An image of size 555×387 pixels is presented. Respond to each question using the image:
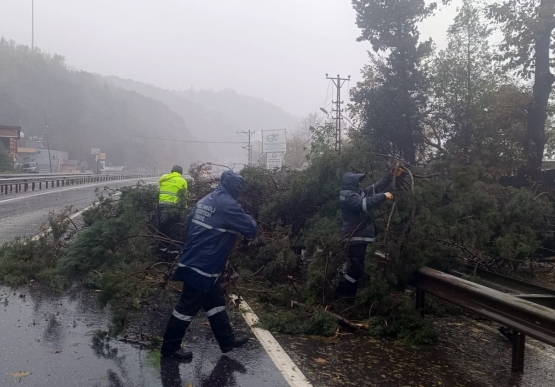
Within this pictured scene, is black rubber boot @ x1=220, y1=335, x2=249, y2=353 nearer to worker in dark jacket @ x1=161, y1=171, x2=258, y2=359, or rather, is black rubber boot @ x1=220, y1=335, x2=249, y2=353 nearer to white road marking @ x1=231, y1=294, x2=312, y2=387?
worker in dark jacket @ x1=161, y1=171, x2=258, y2=359

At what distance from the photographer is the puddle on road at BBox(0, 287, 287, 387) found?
469 centimetres

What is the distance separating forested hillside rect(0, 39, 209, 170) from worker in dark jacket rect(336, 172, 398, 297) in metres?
94.5

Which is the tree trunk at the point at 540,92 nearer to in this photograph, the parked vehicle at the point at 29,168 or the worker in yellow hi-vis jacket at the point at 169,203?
the worker in yellow hi-vis jacket at the point at 169,203

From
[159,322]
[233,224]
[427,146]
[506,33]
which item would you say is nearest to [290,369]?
[233,224]

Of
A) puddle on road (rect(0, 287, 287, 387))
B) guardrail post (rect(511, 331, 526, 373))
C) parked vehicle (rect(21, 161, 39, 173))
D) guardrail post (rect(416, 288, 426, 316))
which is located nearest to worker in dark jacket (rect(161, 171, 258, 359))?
puddle on road (rect(0, 287, 287, 387))

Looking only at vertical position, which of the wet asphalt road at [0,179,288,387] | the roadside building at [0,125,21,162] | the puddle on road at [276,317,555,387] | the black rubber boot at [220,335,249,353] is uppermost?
the roadside building at [0,125,21,162]

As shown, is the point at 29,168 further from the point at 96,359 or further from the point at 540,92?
the point at 96,359

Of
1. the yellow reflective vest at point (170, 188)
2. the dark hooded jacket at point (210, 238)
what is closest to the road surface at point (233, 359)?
the dark hooded jacket at point (210, 238)

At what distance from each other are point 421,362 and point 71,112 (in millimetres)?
107878

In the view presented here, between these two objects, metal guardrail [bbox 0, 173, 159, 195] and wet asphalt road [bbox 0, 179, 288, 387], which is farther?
metal guardrail [bbox 0, 173, 159, 195]

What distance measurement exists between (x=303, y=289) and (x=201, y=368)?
2.42 metres

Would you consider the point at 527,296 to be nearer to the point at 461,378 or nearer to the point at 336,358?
the point at 461,378

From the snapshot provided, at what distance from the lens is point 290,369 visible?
5.09 metres

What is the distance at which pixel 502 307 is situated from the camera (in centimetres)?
521
